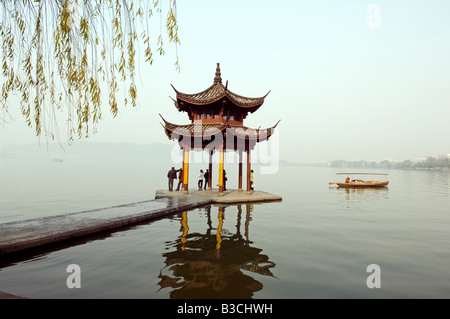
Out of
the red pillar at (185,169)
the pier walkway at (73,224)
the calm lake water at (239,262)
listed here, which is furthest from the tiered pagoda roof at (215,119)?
the calm lake water at (239,262)

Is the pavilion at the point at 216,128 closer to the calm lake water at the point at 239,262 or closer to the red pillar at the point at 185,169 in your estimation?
the red pillar at the point at 185,169

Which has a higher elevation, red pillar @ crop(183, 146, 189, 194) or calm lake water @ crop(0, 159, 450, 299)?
red pillar @ crop(183, 146, 189, 194)

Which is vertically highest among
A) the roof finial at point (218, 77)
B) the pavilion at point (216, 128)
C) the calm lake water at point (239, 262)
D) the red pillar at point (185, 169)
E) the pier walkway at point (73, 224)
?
the roof finial at point (218, 77)

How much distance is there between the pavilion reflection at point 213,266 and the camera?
5.19m

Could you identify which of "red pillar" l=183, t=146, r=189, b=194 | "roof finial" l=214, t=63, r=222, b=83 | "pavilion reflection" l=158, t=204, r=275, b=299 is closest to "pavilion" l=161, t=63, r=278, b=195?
"red pillar" l=183, t=146, r=189, b=194

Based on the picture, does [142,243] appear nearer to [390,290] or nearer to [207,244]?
[207,244]

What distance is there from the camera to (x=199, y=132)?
58.2 ft

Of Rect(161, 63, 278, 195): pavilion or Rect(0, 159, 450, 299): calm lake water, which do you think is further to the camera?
Rect(161, 63, 278, 195): pavilion

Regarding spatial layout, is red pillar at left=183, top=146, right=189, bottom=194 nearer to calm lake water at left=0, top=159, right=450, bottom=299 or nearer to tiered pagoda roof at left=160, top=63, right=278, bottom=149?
tiered pagoda roof at left=160, top=63, right=278, bottom=149

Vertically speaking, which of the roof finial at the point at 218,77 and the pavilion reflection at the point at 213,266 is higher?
the roof finial at the point at 218,77

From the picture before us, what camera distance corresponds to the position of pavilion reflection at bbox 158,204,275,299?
204 inches
